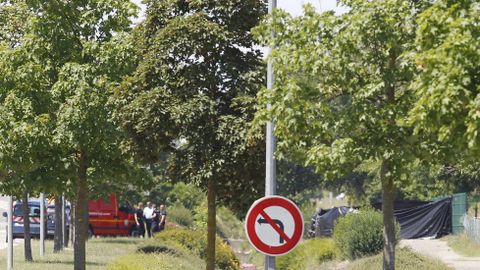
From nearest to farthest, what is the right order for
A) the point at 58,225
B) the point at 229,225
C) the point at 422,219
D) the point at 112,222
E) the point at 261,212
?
the point at 261,212
the point at 58,225
the point at 422,219
the point at 112,222
the point at 229,225

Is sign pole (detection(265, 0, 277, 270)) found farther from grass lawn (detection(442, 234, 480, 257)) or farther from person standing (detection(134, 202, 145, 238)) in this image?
person standing (detection(134, 202, 145, 238))

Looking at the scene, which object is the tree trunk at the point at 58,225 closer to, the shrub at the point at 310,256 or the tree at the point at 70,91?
the shrub at the point at 310,256

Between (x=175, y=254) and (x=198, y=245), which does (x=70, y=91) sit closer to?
(x=175, y=254)

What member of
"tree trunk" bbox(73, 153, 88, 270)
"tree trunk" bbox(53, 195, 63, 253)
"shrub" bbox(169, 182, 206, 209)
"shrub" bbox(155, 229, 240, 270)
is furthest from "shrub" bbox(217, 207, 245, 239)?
"tree trunk" bbox(73, 153, 88, 270)

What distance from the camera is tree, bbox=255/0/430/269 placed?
48.8 feet

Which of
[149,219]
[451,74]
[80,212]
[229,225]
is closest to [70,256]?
[80,212]

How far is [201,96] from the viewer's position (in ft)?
67.5

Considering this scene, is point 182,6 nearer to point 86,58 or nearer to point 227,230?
point 86,58

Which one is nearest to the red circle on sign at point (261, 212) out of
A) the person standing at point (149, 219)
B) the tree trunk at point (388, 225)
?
the tree trunk at point (388, 225)

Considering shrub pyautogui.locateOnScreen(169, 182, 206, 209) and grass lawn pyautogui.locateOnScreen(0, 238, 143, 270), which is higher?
shrub pyautogui.locateOnScreen(169, 182, 206, 209)

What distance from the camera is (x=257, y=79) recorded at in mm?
20781

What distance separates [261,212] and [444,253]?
75.4 ft

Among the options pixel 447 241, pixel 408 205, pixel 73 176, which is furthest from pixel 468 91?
pixel 408 205

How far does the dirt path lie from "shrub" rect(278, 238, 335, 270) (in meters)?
2.35
